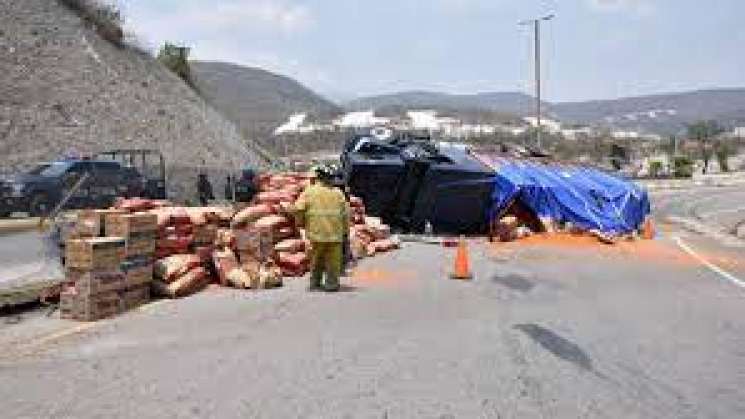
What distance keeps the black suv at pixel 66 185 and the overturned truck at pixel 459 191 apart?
5.58 metres

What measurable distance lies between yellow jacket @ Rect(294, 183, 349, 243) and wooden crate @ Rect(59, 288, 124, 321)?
324cm

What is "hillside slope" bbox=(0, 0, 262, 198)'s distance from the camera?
1703 inches

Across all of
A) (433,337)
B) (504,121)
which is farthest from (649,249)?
(504,121)

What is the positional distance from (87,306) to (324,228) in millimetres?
3914

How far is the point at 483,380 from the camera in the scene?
9812mm

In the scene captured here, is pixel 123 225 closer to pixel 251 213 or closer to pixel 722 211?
pixel 251 213

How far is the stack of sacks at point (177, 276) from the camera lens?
1583 centimetres

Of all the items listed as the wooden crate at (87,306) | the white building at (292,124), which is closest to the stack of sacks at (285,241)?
the wooden crate at (87,306)

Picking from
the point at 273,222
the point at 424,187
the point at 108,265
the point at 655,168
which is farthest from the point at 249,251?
the point at 655,168

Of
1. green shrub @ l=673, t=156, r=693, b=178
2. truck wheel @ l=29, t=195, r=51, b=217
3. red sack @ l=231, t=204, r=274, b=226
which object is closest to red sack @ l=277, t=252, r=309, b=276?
red sack @ l=231, t=204, r=274, b=226

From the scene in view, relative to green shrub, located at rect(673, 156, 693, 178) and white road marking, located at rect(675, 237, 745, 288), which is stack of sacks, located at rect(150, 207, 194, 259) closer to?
white road marking, located at rect(675, 237, 745, 288)

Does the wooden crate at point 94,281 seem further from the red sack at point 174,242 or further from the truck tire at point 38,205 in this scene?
the truck tire at point 38,205

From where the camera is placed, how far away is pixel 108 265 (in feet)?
47.2

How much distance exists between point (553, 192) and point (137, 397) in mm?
21883
